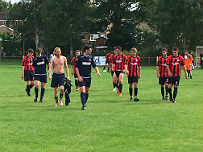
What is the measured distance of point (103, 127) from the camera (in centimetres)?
1020

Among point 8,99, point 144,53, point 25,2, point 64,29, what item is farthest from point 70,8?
point 8,99

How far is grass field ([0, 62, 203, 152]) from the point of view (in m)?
8.11

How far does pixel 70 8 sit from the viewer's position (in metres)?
77.8

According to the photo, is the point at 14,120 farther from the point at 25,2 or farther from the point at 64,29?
the point at 25,2

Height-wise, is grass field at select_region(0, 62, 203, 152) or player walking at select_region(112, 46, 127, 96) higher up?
player walking at select_region(112, 46, 127, 96)

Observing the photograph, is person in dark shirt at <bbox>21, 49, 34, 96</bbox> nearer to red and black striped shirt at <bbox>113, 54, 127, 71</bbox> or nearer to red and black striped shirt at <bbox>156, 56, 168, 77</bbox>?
red and black striped shirt at <bbox>113, 54, 127, 71</bbox>

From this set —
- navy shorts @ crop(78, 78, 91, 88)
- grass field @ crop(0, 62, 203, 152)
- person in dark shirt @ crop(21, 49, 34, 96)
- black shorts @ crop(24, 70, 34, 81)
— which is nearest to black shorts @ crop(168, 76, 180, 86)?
grass field @ crop(0, 62, 203, 152)

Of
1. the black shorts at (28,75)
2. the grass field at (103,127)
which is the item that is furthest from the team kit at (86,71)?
the grass field at (103,127)

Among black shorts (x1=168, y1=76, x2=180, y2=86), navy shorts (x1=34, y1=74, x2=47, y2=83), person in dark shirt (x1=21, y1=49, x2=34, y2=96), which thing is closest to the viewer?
black shorts (x1=168, y1=76, x2=180, y2=86)

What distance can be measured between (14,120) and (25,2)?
260 ft

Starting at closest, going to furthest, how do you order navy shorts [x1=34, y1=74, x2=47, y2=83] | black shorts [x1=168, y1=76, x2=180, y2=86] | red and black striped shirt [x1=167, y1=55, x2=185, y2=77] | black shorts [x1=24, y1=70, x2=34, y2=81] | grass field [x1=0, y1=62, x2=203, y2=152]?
grass field [x1=0, y1=62, x2=203, y2=152], red and black striped shirt [x1=167, y1=55, x2=185, y2=77], black shorts [x1=168, y1=76, x2=180, y2=86], navy shorts [x1=34, y1=74, x2=47, y2=83], black shorts [x1=24, y1=70, x2=34, y2=81]

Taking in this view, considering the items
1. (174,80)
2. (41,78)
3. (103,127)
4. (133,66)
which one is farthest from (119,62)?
(103,127)

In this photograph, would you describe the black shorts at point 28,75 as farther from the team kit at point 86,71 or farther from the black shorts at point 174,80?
the black shorts at point 174,80

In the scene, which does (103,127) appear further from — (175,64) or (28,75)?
(28,75)
